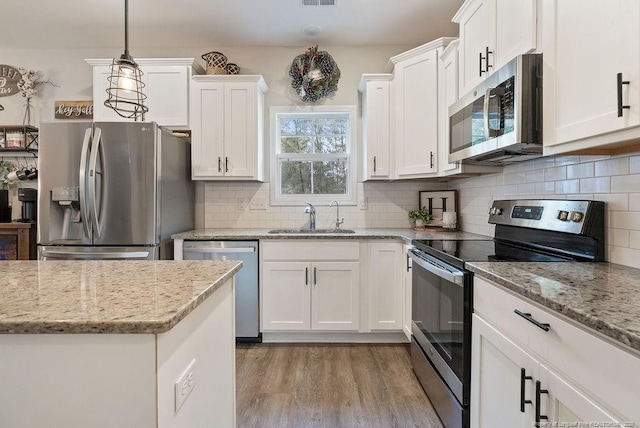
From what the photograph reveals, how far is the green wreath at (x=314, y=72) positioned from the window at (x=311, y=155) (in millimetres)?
278

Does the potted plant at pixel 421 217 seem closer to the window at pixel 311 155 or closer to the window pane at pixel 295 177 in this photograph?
the window at pixel 311 155

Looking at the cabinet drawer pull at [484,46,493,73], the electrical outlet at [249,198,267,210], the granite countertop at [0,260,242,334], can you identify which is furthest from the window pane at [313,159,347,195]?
the granite countertop at [0,260,242,334]

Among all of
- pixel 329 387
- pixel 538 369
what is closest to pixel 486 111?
pixel 538 369

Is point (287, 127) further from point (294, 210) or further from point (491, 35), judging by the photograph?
point (491, 35)

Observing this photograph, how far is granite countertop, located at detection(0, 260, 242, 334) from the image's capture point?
0.71 meters

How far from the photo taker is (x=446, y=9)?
2732mm

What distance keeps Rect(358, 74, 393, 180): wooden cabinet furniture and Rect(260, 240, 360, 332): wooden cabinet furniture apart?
75cm

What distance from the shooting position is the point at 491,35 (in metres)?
1.83

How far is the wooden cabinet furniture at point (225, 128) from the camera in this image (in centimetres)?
304

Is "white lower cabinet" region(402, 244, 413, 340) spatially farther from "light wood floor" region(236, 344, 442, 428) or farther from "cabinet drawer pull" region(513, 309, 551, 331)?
"cabinet drawer pull" region(513, 309, 551, 331)

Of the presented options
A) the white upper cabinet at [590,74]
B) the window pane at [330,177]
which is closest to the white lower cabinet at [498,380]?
the white upper cabinet at [590,74]

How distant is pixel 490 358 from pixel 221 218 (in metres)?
2.69

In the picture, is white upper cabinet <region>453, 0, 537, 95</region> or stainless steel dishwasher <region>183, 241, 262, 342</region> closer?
white upper cabinet <region>453, 0, 537, 95</region>

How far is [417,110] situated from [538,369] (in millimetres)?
2236
